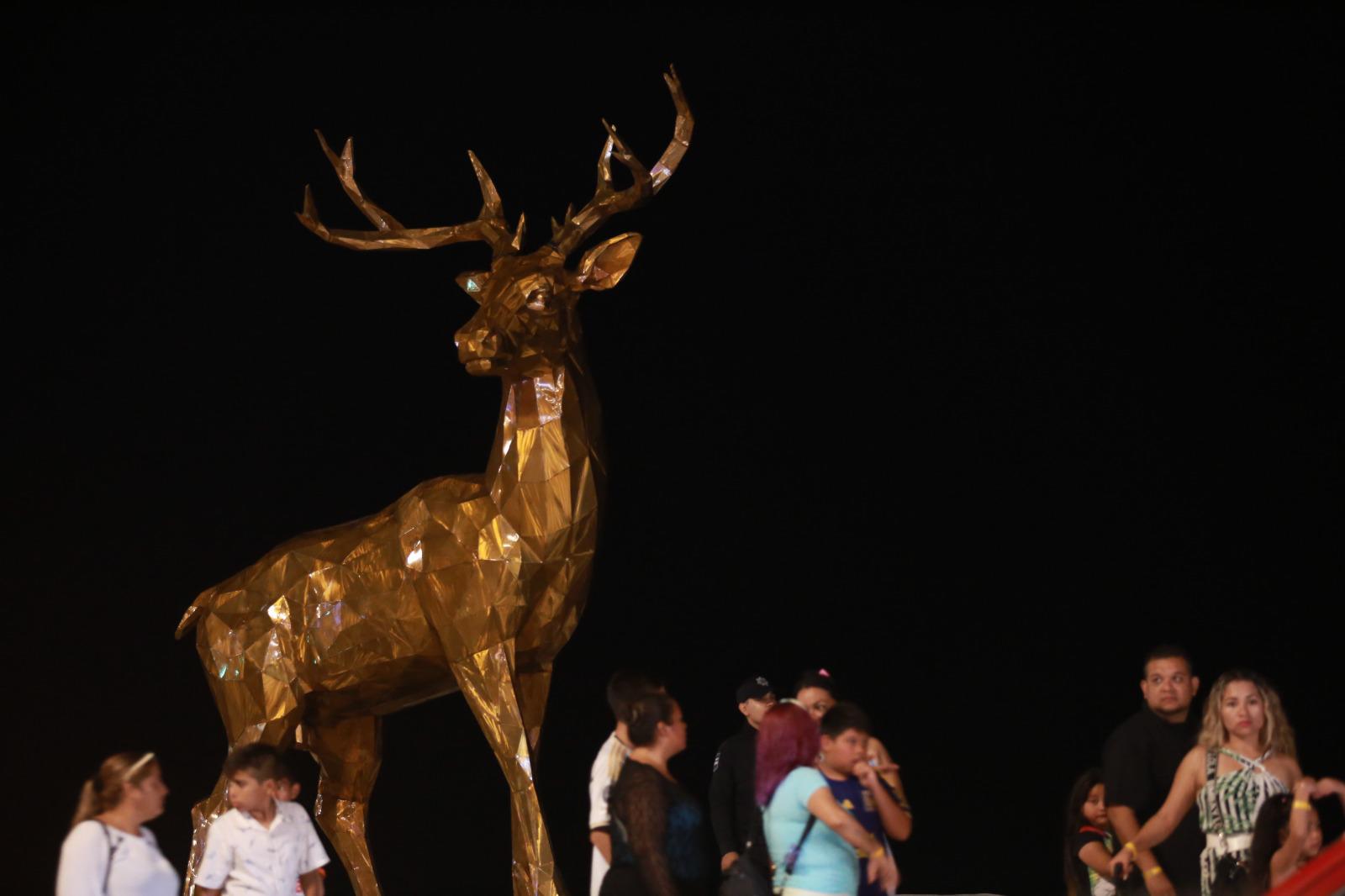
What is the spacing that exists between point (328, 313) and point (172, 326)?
2.46 ft

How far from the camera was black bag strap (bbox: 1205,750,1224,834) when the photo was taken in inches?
178

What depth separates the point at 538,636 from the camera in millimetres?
6070

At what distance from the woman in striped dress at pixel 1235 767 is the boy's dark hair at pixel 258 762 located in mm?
2279

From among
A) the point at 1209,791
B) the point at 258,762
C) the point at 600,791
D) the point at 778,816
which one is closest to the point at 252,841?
the point at 258,762

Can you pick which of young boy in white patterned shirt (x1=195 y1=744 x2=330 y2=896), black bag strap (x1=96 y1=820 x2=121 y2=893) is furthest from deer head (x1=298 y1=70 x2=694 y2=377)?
black bag strap (x1=96 y1=820 x2=121 y2=893)

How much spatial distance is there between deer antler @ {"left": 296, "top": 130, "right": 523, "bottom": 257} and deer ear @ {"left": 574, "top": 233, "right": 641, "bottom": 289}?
25 cm

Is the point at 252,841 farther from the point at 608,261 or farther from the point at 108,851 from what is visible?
the point at 608,261

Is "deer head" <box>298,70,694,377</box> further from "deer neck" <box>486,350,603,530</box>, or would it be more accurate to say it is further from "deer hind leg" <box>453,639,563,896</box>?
"deer hind leg" <box>453,639,563,896</box>

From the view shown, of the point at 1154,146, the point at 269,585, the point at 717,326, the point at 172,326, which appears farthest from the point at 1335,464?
the point at 172,326

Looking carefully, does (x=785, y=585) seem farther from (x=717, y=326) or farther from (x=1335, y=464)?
(x=1335, y=464)

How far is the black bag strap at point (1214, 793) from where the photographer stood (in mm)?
4531

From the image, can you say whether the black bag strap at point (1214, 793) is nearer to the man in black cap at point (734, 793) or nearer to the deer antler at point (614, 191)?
the man in black cap at point (734, 793)

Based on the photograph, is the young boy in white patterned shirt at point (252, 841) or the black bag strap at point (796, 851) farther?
the young boy in white patterned shirt at point (252, 841)

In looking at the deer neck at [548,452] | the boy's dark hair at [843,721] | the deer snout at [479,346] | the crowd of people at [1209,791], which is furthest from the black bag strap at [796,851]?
the deer snout at [479,346]
